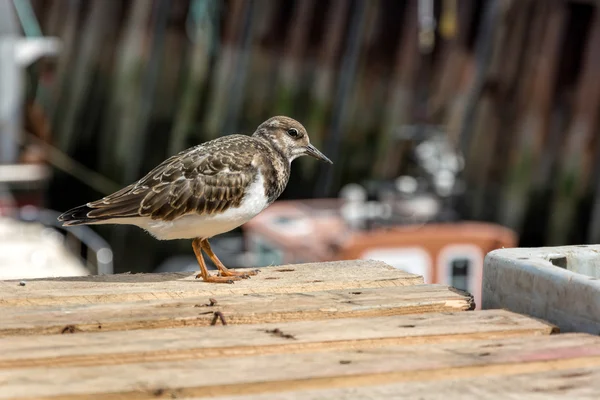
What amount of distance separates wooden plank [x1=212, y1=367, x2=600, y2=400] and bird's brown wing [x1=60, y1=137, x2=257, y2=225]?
249 cm

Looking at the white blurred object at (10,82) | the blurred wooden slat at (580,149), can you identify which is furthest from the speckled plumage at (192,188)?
the blurred wooden slat at (580,149)

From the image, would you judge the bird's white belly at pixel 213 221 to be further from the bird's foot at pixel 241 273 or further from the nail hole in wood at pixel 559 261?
the nail hole in wood at pixel 559 261

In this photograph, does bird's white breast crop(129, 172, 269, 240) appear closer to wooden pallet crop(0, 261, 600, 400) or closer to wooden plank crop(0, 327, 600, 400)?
wooden pallet crop(0, 261, 600, 400)

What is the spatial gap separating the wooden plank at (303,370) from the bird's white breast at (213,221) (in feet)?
7.14

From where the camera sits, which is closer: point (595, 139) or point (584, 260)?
point (584, 260)

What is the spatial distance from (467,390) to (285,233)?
10258 mm

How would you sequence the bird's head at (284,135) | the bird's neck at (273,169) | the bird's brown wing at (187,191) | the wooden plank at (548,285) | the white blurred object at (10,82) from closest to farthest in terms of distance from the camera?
the wooden plank at (548,285) < the bird's brown wing at (187,191) < the bird's neck at (273,169) < the bird's head at (284,135) < the white blurred object at (10,82)

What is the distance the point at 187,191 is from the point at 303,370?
2.46m

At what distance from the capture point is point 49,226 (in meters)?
13.1

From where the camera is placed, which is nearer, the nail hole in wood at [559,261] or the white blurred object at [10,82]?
the nail hole in wood at [559,261]

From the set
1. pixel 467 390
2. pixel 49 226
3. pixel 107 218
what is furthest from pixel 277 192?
pixel 49 226

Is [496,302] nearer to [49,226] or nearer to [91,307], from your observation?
[91,307]

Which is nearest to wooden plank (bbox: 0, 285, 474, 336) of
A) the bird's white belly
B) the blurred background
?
the bird's white belly

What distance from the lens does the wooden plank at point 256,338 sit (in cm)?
253
